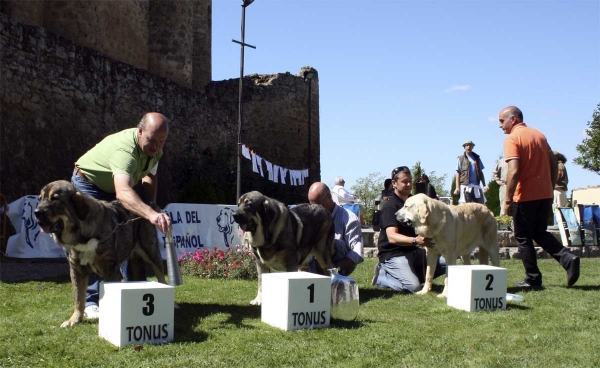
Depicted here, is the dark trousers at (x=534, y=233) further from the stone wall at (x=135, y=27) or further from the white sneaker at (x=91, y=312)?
the stone wall at (x=135, y=27)

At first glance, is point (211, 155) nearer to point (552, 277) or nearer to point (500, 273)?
point (552, 277)

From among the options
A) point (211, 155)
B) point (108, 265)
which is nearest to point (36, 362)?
point (108, 265)

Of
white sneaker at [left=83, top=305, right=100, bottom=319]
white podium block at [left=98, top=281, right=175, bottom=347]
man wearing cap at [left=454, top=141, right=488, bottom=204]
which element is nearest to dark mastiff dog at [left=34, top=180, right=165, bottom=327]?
white sneaker at [left=83, top=305, right=100, bottom=319]

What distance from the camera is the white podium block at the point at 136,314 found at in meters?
4.13

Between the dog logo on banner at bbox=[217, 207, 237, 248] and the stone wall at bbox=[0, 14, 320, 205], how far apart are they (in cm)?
395

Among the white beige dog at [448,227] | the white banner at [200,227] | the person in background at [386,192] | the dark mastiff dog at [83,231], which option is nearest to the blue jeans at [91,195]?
the dark mastiff dog at [83,231]

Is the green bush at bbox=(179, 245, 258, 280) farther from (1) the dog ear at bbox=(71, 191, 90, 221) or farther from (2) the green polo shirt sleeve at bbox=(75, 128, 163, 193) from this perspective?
(1) the dog ear at bbox=(71, 191, 90, 221)

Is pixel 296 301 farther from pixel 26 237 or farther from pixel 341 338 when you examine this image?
pixel 26 237

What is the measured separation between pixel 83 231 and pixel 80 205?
0.20 metres

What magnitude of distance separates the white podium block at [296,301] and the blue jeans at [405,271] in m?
2.37

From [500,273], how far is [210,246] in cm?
626

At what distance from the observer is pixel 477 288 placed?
5633mm

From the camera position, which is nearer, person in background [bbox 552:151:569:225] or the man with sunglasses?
the man with sunglasses

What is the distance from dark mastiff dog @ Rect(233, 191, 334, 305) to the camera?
5703mm
